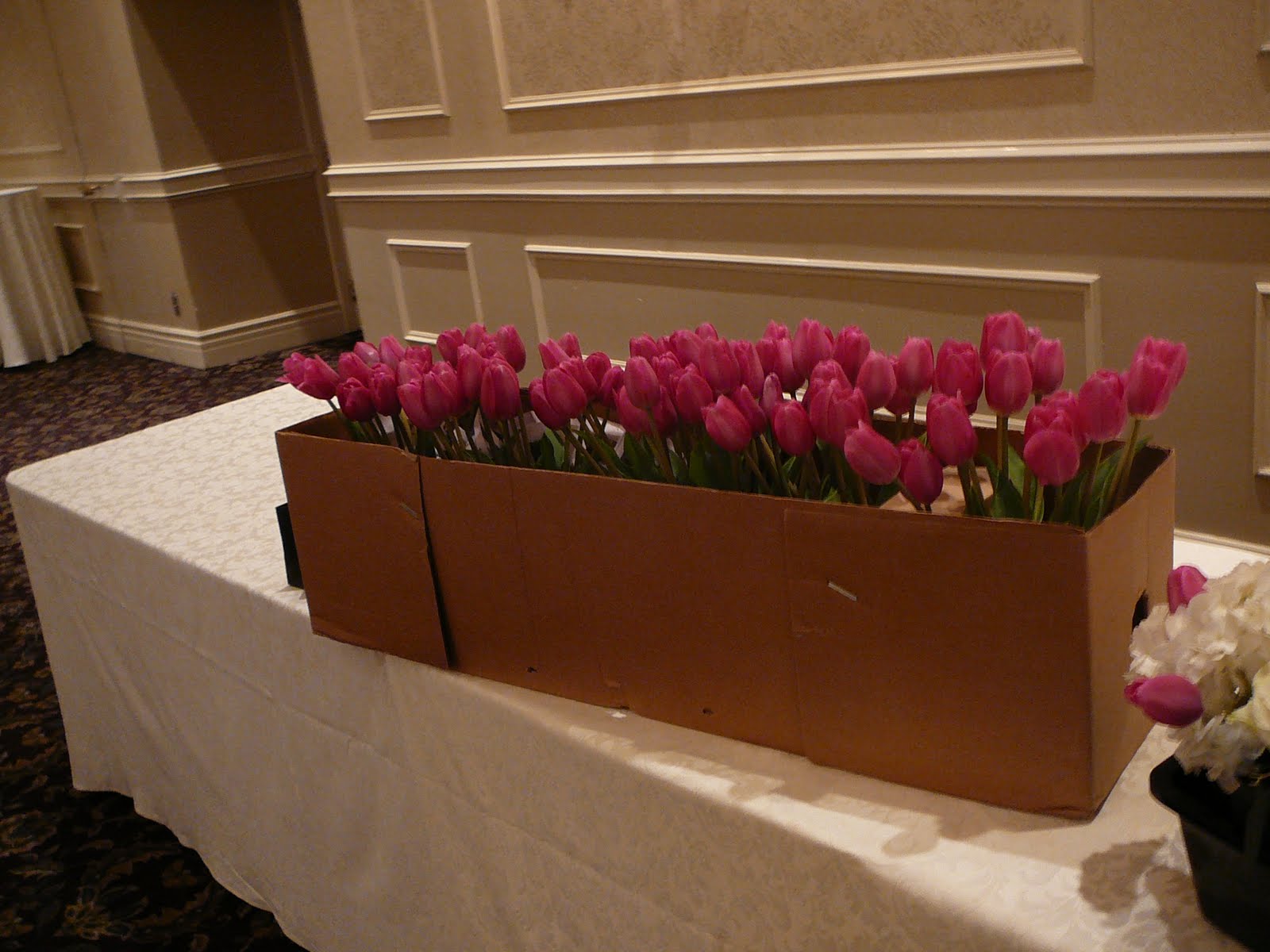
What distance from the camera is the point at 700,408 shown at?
0.83 m

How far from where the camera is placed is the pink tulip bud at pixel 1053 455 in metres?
0.65

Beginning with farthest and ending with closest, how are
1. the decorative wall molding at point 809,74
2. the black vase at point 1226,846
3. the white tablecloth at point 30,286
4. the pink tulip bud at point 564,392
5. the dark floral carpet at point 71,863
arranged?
the white tablecloth at point 30,286
the decorative wall molding at point 809,74
the dark floral carpet at point 71,863
the pink tulip bud at point 564,392
the black vase at point 1226,846

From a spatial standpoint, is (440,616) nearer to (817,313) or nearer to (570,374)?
(570,374)

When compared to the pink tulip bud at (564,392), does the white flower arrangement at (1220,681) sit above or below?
below

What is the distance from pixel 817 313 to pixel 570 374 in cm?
220

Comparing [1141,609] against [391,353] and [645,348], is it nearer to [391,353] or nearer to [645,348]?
[645,348]

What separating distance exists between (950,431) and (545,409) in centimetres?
32

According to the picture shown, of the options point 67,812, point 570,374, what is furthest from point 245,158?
point 570,374

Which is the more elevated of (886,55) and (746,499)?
(886,55)

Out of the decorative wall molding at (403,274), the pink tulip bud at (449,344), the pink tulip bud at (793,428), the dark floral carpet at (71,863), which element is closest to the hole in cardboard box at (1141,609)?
the pink tulip bud at (793,428)

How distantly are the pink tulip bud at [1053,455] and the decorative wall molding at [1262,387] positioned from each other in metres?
1.79

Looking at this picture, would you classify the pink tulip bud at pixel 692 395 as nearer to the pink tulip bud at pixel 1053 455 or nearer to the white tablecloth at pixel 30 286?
the pink tulip bud at pixel 1053 455

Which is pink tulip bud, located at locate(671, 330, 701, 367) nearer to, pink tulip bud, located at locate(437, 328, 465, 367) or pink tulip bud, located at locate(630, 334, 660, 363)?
pink tulip bud, located at locate(630, 334, 660, 363)

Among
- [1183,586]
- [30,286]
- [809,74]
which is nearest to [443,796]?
[1183,586]
